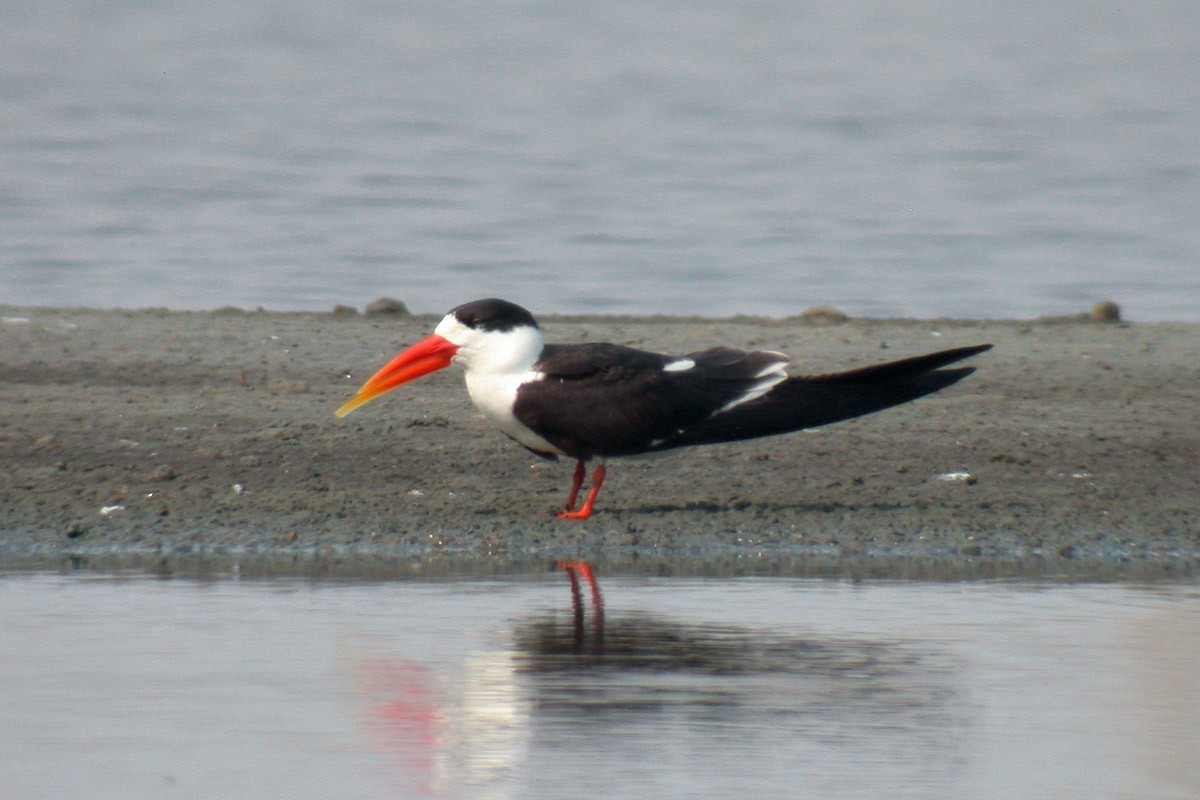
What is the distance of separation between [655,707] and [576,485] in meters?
2.21

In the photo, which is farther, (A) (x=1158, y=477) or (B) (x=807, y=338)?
(B) (x=807, y=338)

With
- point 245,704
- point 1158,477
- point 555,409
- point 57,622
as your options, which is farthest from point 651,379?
point 245,704

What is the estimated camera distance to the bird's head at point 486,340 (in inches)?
225

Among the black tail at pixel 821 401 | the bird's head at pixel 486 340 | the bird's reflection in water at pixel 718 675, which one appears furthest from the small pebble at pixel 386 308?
the bird's reflection in water at pixel 718 675

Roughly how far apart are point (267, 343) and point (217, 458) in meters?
1.81

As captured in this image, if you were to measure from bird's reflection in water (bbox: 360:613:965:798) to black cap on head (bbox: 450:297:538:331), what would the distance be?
1631mm

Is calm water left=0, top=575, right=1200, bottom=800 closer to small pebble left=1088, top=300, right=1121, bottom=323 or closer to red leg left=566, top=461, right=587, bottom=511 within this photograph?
red leg left=566, top=461, right=587, bottom=511

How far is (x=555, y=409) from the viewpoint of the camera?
220 inches

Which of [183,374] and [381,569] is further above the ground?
[183,374]

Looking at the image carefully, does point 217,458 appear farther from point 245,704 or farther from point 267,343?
point 245,704

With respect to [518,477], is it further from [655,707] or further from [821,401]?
[655,707]

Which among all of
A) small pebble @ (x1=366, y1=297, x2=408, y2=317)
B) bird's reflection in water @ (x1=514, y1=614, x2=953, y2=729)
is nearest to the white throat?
bird's reflection in water @ (x1=514, y1=614, x2=953, y2=729)

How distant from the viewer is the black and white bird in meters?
5.61

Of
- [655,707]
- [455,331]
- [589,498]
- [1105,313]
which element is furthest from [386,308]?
[655,707]
